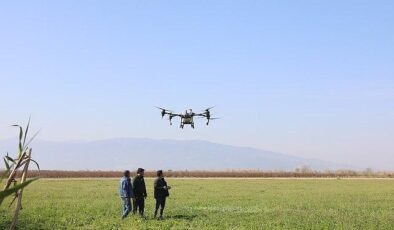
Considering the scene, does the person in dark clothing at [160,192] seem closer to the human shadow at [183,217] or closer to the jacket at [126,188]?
the human shadow at [183,217]

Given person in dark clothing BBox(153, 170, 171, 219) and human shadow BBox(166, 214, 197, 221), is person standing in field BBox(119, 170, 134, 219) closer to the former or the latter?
person in dark clothing BBox(153, 170, 171, 219)

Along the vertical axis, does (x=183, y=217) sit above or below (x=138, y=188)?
below

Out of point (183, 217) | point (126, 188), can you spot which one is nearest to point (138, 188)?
point (126, 188)

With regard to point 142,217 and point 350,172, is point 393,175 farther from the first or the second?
point 142,217

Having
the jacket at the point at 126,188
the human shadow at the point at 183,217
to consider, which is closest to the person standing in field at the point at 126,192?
the jacket at the point at 126,188

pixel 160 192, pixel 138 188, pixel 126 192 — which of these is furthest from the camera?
pixel 160 192

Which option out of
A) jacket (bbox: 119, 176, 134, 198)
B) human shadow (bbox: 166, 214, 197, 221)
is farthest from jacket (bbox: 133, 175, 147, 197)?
human shadow (bbox: 166, 214, 197, 221)

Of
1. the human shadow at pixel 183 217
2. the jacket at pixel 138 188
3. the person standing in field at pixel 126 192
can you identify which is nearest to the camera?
the person standing in field at pixel 126 192

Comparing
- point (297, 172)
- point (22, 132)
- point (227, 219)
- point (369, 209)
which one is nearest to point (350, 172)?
point (297, 172)

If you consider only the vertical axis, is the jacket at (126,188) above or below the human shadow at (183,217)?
above

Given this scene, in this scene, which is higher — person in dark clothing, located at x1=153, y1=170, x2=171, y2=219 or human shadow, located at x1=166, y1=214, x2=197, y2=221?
person in dark clothing, located at x1=153, y1=170, x2=171, y2=219

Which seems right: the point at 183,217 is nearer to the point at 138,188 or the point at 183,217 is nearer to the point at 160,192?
the point at 160,192
